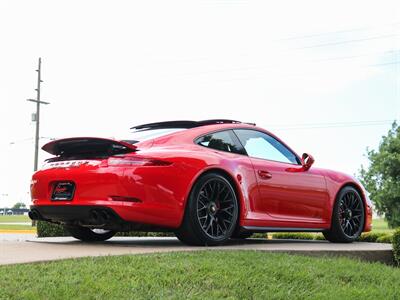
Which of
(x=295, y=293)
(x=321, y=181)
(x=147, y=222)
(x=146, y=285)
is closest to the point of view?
(x=146, y=285)

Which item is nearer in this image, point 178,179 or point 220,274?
point 220,274

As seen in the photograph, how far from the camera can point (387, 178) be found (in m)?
47.5

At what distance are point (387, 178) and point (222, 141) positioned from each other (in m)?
43.1

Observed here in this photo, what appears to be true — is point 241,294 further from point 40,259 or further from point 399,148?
point 399,148

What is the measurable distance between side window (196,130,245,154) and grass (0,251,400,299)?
5.27 feet

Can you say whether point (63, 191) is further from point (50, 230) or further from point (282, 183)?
point (50, 230)

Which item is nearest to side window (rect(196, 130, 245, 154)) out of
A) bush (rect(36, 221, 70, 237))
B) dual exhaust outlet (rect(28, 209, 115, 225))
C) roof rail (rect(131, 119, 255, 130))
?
roof rail (rect(131, 119, 255, 130))

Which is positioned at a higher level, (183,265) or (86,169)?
(86,169)

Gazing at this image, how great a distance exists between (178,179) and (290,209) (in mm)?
1870

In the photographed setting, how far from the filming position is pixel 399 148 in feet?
154

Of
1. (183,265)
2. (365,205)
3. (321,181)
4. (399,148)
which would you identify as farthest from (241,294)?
(399,148)

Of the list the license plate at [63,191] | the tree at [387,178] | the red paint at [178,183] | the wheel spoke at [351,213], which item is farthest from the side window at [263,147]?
the tree at [387,178]

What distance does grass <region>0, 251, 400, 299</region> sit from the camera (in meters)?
4.25

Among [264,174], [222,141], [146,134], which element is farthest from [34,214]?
[264,174]
